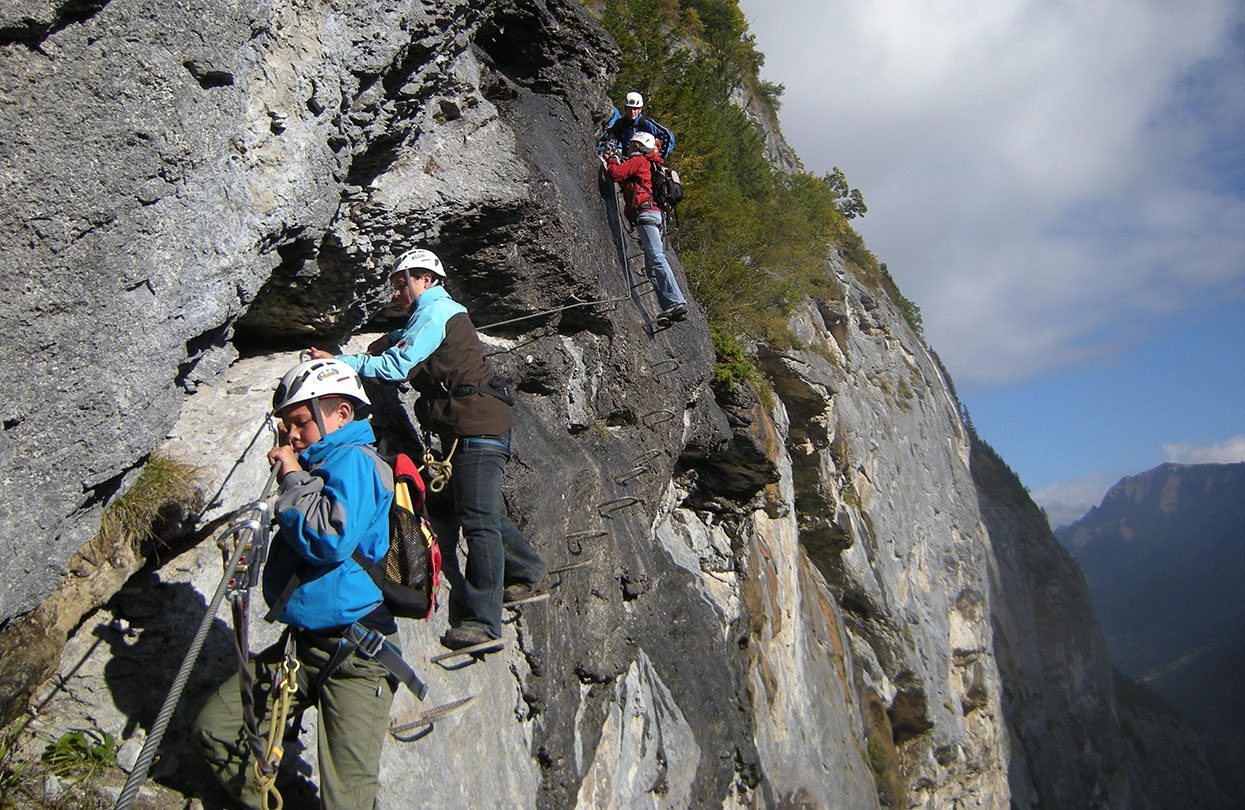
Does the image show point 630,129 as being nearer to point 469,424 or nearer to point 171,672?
point 469,424

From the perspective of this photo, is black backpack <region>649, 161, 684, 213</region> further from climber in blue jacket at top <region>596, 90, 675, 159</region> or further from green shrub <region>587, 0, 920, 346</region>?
green shrub <region>587, 0, 920, 346</region>

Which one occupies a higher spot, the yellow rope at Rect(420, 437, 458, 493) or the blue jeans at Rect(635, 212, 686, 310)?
the blue jeans at Rect(635, 212, 686, 310)

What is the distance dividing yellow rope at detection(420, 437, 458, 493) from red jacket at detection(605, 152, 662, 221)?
15.6ft

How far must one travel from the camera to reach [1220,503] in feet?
513

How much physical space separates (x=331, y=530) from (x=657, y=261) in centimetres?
647

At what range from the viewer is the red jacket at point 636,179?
9.25 m

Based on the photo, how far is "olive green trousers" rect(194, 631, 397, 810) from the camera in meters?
3.72

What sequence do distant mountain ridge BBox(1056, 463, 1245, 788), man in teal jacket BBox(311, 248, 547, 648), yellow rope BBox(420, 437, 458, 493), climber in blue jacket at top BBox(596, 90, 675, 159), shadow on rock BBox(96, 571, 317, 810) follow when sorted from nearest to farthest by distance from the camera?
shadow on rock BBox(96, 571, 317, 810)
man in teal jacket BBox(311, 248, 547, 648)
yellow rope BBox(420, 437, 458, 493)
climber in blue jacket at top BBox(596, 90, 675, 159)
distant mountain ridge BBox(1056, 463, 1245, 788)

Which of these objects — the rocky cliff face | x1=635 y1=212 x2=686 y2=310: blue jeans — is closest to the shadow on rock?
the rocky cliff face

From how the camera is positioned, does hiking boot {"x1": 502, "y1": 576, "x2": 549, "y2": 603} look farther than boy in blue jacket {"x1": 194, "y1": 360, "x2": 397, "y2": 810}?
Yes

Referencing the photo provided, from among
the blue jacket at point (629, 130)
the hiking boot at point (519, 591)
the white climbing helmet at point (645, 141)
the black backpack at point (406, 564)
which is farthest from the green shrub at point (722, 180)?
the black backpack at point (406, 564)

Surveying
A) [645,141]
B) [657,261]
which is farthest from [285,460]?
[645,141]

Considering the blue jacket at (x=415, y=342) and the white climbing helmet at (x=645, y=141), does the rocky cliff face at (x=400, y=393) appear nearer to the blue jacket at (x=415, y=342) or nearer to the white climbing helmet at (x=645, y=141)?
the white climbing helmet at (x=645, y=141)

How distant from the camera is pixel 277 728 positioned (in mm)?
3672
